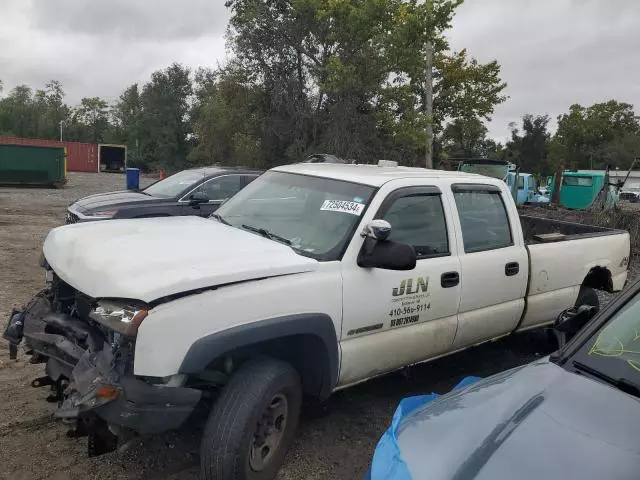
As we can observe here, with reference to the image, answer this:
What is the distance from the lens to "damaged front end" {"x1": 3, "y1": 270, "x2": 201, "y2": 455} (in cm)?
242

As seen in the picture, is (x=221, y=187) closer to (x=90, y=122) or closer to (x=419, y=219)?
(x=419, y=219)

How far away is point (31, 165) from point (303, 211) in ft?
70.9

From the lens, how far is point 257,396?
107 inches

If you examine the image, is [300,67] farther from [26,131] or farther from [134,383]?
[26,131]

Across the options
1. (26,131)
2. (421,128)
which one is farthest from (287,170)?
(26,131)

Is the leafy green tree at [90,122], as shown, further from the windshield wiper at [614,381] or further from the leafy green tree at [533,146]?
the windshield wiper at [614,381]

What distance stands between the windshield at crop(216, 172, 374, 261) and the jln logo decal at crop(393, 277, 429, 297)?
0.49 meters

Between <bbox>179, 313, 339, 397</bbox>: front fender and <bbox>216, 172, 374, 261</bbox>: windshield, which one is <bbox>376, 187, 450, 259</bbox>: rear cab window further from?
<bbox>179, 313, 339, 397</bbox>: front fender

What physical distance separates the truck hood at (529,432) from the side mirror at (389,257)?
39.8 inches

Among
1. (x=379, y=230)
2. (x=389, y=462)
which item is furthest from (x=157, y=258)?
(x=389, y=462)

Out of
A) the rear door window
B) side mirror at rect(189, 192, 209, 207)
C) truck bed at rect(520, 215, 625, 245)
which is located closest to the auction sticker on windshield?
truck bed at rect(520, 215, 625, 245)

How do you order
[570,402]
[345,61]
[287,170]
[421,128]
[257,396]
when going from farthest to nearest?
[345,61], [421,128], [287,170], [257,396], [570,402]

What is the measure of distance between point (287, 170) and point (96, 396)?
240 centimetres

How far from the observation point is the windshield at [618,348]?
6.87 ft
